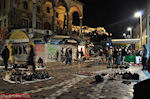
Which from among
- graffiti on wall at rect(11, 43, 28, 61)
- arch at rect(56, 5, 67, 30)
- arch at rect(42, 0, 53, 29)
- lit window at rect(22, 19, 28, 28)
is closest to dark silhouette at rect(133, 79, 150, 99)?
graffiti on wall at rect(11, 43, 28, 61)

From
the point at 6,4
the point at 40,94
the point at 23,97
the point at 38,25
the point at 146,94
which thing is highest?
the point at 6,4

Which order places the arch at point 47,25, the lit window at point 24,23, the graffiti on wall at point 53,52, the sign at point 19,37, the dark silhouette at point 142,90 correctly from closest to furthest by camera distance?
the dark silhouette at point 142,90, the sign at point 19,37, the graffiti on wall at point 53,52, the lit window at point 24,23, the arch at point 47,25

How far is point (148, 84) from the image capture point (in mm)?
1462

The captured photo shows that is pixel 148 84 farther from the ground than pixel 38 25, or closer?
closer

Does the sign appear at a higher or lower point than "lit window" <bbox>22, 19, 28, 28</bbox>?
lower

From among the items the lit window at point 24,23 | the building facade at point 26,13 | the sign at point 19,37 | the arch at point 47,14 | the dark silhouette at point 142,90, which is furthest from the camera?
the arch at point 47,14

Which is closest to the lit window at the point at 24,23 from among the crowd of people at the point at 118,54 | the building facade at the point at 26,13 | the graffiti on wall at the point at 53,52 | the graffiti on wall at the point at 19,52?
the building facade at the point at 26,13

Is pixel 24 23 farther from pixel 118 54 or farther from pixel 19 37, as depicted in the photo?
pixel 118 54

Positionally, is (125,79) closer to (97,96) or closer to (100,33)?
(97,96)

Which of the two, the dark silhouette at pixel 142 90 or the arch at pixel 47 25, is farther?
the arch at pixel 47 25

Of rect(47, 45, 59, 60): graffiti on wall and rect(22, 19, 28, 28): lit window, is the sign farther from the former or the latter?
rect(22, 19, 28, 28): lit window

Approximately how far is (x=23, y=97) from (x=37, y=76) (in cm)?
561

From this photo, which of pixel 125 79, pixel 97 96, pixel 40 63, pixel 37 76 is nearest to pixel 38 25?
pixel 40 63

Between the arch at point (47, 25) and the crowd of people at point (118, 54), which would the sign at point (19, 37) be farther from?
the crowd of people at point (118, 54)
